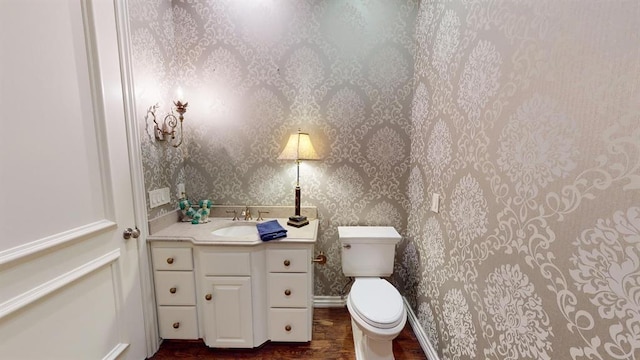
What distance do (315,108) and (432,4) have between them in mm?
1011

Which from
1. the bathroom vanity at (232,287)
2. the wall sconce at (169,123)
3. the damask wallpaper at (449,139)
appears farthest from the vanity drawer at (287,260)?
the wall sconce at (169,123)

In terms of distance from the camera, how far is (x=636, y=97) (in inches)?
20.5

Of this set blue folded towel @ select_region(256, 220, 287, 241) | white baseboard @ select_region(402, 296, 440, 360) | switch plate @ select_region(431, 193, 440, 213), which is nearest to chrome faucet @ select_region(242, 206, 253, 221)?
blue folded towel @ select_region(256, 220, 287, 241)

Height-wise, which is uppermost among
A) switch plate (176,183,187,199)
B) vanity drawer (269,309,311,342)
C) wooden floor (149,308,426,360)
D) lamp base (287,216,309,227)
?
switch plate (176,183,187,199)

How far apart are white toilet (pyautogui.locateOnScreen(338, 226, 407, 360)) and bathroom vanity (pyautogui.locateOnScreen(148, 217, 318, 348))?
0.33 meters

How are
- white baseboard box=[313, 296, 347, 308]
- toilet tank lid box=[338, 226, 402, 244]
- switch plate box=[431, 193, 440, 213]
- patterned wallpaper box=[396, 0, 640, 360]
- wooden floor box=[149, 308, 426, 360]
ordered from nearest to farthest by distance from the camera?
patterned wallpaper box=[396, 0, 640, 360] → switch plate box=[431, 193, 440, 213] → wooden floor box=[149, 308, 426, 360] → toilet tank lid box=[338, 226, 402, 244] → white baseboard box=[313, 296, 347, 308]

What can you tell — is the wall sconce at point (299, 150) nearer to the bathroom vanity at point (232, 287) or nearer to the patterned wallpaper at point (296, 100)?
the patterned wallpaper at point (296, 100)

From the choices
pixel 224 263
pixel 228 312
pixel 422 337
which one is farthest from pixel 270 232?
pixel 422 337

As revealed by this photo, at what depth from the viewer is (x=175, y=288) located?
151 cm

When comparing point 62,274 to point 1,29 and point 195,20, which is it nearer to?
point 1,29

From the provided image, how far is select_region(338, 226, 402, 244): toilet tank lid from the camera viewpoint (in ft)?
5.54

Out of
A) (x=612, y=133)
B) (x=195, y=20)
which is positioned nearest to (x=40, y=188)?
(x=195, y=20)

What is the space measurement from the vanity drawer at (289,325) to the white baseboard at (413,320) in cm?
44

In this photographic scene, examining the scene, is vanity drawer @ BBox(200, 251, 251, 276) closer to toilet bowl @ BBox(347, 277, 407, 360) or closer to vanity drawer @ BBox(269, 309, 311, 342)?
vanity drawer @ BBox(269, 309, 311, 342)
